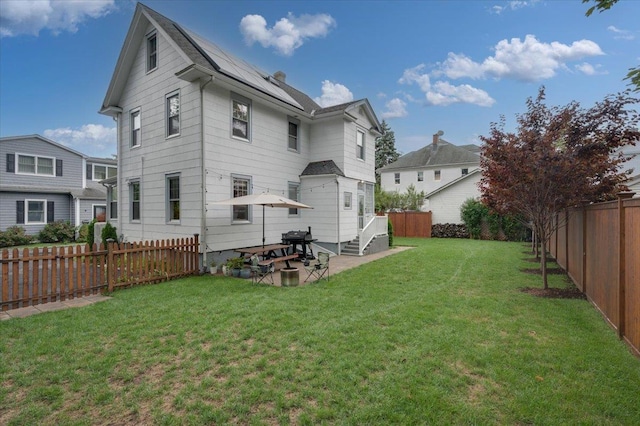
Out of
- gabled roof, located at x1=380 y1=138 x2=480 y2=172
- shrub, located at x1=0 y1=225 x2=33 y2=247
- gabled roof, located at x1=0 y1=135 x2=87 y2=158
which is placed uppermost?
gabled roof, located at x1=380 y1=138 x2=480 y2=172

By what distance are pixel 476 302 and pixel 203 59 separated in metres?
10.7

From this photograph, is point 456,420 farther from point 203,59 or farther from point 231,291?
point 203,59

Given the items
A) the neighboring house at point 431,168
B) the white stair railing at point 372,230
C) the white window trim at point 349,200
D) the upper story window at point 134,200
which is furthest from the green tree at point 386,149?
the upper story window at point 134,200

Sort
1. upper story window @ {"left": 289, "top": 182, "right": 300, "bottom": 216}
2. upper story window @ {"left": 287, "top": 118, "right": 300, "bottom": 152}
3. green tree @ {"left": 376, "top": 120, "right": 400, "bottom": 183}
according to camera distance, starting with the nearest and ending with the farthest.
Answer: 1. upper story window @ {"left": 289, "top": 182, "right": 300, "bottom": 216}
2. upper story window @ {"left": 287, "top": 118, "right": 300, "bottom": 152}
3. green tree @ {"left": 376, "top": 120, "right": 400, "bottom": 183}

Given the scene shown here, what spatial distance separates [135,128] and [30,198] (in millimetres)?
13761

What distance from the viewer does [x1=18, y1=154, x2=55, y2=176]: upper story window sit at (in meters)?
20.7

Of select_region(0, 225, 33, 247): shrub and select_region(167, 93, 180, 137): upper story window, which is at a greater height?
select_region(167, 93, 180, 137): upper story window

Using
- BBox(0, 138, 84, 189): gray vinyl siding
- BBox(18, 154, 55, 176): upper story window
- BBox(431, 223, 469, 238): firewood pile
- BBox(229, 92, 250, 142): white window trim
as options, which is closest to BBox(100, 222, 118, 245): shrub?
BBox(229, 92, 250, 142): white window trim

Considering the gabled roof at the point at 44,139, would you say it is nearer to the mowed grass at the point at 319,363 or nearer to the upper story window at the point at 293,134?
the upper story window at the point at 293,134

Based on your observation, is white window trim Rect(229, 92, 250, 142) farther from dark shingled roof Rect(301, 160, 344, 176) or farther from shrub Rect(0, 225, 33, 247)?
shrub Rect(0, 225, 33, 247)

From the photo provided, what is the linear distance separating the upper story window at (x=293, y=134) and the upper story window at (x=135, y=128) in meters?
6.35

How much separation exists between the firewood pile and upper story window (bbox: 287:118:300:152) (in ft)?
50.2

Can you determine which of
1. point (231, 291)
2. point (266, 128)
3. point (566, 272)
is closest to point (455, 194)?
point (566, 272)

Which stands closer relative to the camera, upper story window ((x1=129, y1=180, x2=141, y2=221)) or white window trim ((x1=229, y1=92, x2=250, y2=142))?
white window trim ((x1=229, y1=92, x2=250, y2=142))
